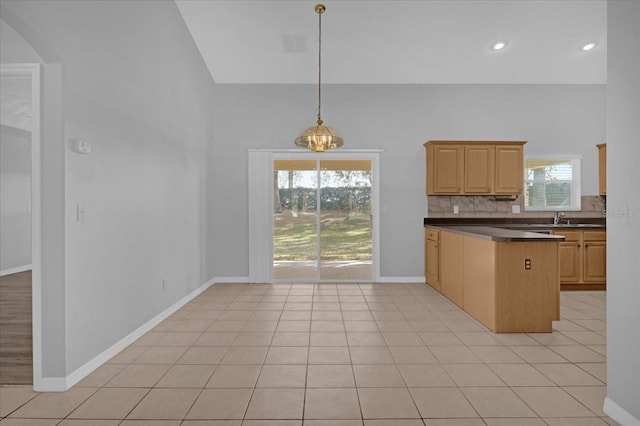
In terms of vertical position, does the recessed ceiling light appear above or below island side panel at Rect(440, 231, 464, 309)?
above

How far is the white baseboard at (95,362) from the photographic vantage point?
2400 millimetres

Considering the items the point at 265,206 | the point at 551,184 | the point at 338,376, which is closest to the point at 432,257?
the point at 551,184

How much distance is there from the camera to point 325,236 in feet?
19.7

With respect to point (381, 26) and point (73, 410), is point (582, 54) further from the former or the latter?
point (73, 410)

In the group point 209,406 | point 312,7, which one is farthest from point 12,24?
point 312,7

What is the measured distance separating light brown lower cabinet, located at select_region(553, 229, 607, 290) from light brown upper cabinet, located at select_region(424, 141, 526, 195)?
1.07 meters

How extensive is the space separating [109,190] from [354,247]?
395cm

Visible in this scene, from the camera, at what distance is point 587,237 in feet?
17.1

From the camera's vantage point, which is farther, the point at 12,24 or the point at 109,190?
the point at 109,190

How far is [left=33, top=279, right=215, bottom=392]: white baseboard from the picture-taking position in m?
2.40

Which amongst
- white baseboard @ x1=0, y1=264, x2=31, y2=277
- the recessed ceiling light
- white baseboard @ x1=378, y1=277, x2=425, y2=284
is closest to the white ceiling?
the recessed ceiling light

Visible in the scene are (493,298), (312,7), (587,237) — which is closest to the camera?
(493,298)

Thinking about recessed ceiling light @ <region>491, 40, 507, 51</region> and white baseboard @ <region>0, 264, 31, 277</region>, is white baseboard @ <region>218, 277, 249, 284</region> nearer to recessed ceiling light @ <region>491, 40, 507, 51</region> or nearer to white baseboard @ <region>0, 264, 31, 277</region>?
white baseboard @ <region>0, 264, 31, 277</region>

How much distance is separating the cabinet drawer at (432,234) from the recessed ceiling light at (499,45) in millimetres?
2802
